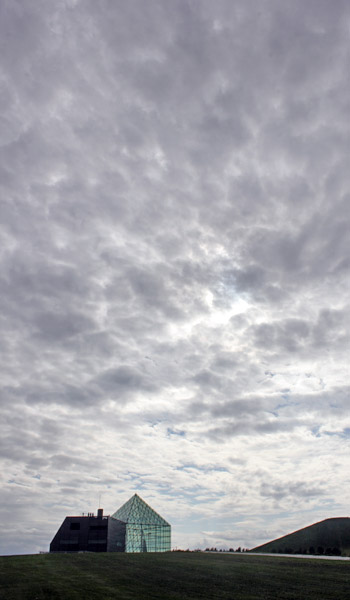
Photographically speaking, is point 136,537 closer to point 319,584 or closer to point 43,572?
point 43,572

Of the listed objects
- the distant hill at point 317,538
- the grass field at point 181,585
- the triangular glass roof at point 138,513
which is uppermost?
the triangular glass roof at point 138,513

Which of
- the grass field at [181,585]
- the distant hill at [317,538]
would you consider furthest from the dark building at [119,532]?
the grass field at [181,585]

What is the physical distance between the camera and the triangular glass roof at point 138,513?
156 metres

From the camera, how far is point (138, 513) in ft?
522

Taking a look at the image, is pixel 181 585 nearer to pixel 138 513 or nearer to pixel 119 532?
pixel 119 532

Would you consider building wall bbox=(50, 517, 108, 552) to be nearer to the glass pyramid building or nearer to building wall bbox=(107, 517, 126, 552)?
building wall bbox=(107, 517, 126, 552)

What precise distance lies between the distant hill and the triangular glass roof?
3739 centimetres

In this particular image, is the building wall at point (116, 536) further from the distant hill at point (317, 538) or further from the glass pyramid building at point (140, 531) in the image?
the distant hill at point (317, 538)

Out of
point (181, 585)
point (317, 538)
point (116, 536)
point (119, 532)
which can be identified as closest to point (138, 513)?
point (119, 532)

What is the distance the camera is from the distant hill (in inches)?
5733

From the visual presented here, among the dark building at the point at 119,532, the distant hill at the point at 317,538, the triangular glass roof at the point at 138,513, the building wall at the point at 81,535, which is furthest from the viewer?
the triangular glass roof at the point at 138,513

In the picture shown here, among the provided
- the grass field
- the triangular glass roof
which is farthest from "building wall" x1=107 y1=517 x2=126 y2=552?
the grass field

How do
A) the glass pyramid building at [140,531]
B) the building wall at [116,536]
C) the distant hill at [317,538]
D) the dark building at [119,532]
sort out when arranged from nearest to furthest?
the dark building at [119,532]
the building wall at [116,536]
the distant hill at [317,538]
the glass pyramid building at [140,531]

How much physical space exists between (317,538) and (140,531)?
66.4m
